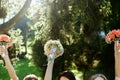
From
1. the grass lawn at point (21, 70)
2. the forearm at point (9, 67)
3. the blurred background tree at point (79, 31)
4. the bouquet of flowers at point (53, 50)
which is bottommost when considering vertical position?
the grass lawn at point (21, 70)

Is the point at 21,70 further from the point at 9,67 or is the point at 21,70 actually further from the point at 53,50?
the point at 53,50

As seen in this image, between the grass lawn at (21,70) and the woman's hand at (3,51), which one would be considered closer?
the woman's hand at (3,51)

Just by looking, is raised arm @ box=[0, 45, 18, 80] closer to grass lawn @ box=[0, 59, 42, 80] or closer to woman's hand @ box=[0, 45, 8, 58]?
woman's hand @ box=[0, 45, 8, 58]

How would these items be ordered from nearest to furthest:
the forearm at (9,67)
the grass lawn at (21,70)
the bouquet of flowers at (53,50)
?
the bouquet of flowers at (53,50) < the forearm at (9,67) < the grass lawn at (21,70)

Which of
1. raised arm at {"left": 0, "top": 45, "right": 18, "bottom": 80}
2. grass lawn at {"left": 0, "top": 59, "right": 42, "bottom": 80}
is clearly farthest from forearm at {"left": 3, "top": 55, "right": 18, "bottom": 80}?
grass lawn at {"left": 0, "top": 59, "right": 42, "bottom": 80}

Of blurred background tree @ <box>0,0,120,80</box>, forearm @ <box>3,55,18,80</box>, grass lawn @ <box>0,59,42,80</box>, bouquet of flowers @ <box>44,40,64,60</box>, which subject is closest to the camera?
bouquet of flowers @ <box>44,40,64,60</box>

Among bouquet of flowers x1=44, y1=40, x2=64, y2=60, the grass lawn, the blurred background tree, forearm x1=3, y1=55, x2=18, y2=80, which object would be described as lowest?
the grass lawn

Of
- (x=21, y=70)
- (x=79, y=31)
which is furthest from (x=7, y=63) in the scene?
(x=21, y=70)

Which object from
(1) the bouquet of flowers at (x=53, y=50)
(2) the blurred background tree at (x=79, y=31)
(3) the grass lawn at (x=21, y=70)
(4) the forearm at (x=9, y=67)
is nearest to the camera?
(1) the bouquet of flowers at (x=53, y=50)

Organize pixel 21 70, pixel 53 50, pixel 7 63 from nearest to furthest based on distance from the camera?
pixel 53 50 < pixel 7 63 < pixel 21 70

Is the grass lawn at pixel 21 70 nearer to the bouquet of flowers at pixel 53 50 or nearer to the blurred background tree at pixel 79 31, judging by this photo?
the blurred background tree at pixel 79 31

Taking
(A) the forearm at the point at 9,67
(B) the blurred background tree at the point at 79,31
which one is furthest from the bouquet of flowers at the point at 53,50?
(B) the blurred background tree at the point at 79,31

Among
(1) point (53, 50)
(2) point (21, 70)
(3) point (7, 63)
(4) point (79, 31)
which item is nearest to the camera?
(1) point (53, 50)

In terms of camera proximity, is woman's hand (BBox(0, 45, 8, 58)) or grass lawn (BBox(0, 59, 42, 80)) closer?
woman's hand (BBox(0, 45, 8, 58))
